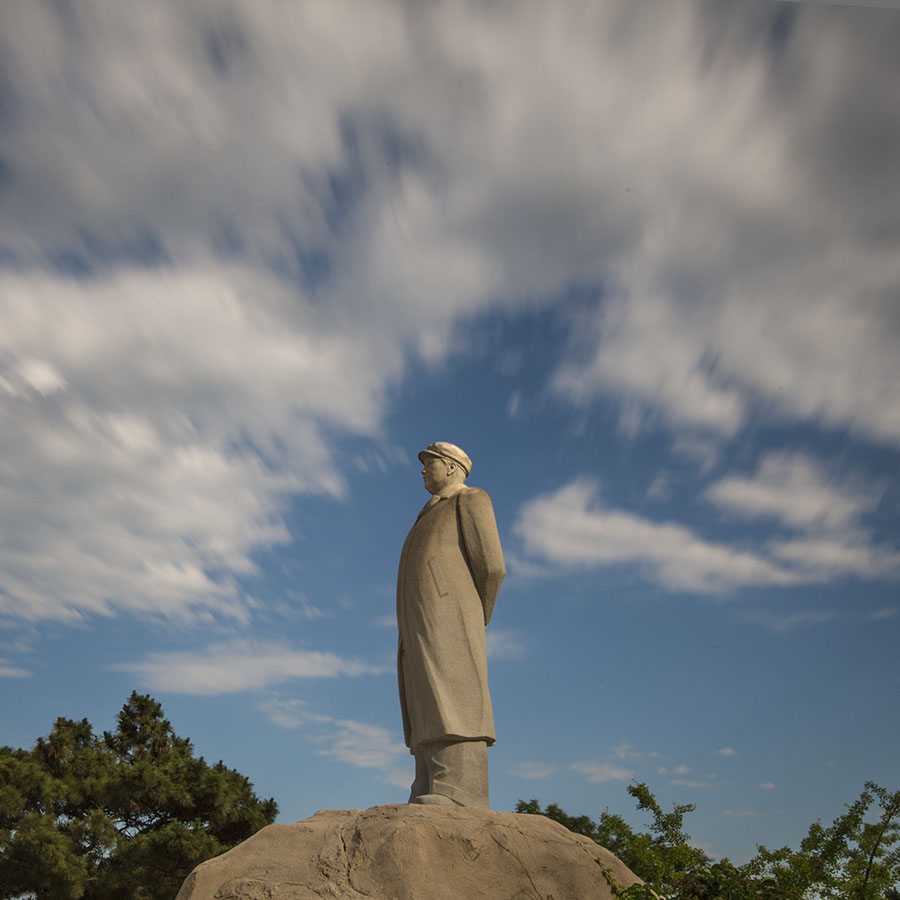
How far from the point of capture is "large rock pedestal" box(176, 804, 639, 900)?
505 centimetres

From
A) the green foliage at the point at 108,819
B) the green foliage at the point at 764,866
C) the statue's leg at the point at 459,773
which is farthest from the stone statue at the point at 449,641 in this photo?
the green foliage at the point at 108,819

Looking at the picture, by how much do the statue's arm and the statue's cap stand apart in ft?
2.24

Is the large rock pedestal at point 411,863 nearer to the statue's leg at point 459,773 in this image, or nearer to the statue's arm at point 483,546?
the statue's leg at point 459,773

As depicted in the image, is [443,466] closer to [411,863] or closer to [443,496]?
[443,496]

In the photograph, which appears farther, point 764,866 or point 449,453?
point 449,453

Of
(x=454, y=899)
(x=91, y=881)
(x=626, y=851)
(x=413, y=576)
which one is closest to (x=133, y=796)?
(x=91, y=881)

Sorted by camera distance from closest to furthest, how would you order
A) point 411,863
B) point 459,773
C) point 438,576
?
point 411,863
point 459,773
point 438,576

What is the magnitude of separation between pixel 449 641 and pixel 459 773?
0.96 metres

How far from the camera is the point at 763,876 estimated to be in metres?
3.04

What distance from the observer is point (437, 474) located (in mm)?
7836

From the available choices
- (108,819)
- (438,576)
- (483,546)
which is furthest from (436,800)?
(108,819)

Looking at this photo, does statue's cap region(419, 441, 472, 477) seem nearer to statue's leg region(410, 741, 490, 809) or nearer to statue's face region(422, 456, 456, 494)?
statue's face region(422, 456, 456, 494)

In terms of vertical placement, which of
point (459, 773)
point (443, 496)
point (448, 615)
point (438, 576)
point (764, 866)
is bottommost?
point (764, 866)

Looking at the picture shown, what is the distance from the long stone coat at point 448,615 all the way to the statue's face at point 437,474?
0.98 feet
